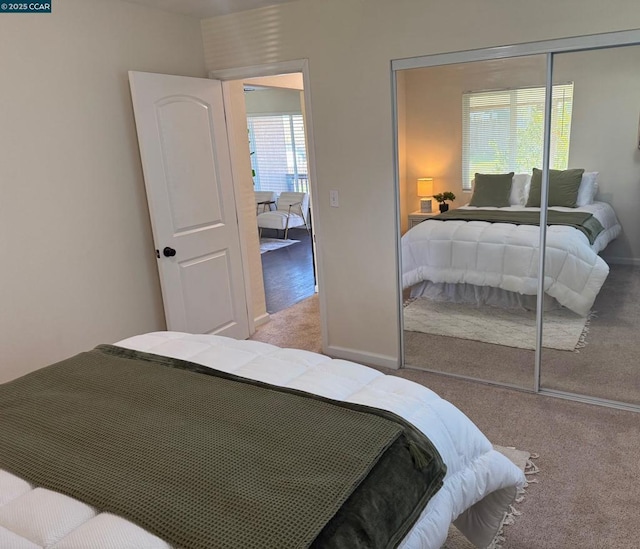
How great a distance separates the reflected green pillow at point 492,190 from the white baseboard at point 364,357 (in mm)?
1170

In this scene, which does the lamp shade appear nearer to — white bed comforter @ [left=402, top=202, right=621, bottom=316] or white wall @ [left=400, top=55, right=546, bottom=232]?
white wall @ [left=400, top=55, right=546, bottom=232]

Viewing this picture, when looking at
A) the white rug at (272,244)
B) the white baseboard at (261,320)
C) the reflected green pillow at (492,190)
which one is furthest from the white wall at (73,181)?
the white rug at (272,244)

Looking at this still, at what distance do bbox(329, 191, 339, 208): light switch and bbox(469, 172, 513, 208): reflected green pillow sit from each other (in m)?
0.86

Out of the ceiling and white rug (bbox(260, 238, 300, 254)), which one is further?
white rug (bbox(260, 238, 300, 254))

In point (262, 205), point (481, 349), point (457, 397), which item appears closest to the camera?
point (457, 397)

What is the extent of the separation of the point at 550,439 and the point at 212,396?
70.3 inches

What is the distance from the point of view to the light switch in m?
3.33

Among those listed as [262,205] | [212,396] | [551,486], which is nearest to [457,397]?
[551,486]

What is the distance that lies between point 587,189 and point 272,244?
18.2ft

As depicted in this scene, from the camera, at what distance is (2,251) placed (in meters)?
2.55

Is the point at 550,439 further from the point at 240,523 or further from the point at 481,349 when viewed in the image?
the point at 240,523

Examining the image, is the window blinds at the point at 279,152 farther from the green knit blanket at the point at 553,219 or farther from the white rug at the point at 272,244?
the green knit blanket at the point at 553,219

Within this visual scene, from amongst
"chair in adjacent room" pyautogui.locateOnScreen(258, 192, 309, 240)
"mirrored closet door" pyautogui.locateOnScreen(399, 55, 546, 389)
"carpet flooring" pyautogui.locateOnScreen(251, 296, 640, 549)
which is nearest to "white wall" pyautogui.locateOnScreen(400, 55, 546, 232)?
"mirrored closet door" pyautogui.locateOnScreen(399, 55, 546, 389)

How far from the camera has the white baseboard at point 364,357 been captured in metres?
3.43
